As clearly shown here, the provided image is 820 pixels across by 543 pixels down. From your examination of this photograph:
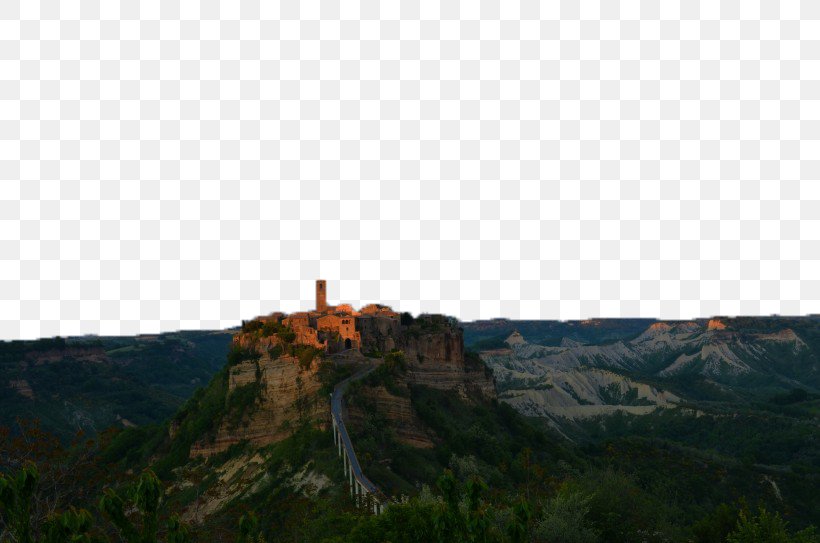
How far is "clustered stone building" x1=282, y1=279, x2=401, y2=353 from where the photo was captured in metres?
68.6

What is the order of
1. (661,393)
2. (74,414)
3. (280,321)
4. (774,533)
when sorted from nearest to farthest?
1. (774,533)
2. (280,321)
3. (74,414)
4. (661,393)

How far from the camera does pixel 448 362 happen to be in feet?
263

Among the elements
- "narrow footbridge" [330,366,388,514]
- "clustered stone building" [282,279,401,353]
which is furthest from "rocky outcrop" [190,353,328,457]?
"clustered stone building" [282,279,401,353]

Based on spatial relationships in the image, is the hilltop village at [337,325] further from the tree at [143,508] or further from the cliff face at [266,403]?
the tree at [143,508]

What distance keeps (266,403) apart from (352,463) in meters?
19.4

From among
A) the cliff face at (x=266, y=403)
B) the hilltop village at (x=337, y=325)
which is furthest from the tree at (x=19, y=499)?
the hilltop village at (x=337, y=325)

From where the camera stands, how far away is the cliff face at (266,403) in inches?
2432

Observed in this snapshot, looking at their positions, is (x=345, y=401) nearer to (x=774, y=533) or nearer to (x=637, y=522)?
(x=637, y=522)

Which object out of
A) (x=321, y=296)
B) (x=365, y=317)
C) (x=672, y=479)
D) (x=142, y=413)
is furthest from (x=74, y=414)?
(x=672, y=479)

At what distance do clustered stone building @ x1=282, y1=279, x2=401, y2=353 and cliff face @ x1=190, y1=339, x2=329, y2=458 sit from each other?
11.6ft

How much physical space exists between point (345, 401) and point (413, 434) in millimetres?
7139

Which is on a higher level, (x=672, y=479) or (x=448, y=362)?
(x=448, y=362)

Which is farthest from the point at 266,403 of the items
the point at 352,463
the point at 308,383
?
the point at 352,463

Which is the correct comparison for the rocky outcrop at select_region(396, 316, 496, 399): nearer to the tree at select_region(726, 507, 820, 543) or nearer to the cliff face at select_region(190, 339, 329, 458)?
the cliff face at select_region(190, 339, 329, 458)
